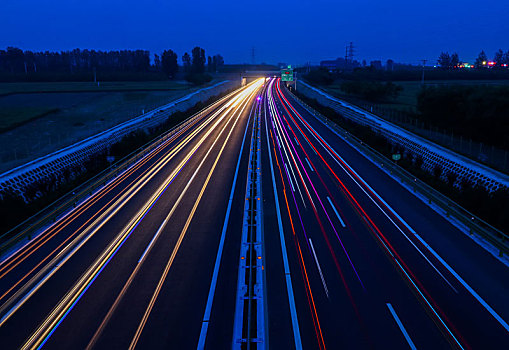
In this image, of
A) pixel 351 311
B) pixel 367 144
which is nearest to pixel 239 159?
pixel 367 144

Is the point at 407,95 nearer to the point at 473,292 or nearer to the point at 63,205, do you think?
the point at 473,292

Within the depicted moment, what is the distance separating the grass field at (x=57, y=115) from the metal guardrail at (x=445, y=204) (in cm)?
3691

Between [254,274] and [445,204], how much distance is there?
14425mm

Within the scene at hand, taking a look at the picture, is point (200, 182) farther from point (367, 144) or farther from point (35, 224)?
point (367, 144)

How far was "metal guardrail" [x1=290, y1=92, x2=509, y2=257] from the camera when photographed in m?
18.6

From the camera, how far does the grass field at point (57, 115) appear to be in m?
48.8

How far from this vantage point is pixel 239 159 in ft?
126

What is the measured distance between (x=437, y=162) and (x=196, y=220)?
77.6 feet

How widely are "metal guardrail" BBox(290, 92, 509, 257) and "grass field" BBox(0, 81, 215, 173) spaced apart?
36.9 m

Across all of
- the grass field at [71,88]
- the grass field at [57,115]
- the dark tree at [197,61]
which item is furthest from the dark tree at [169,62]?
the grass field at [57,115]

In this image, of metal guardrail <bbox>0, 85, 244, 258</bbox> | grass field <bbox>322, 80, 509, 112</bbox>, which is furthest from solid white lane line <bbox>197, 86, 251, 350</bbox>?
grass field <bbox>322, 80, 509, 112</bbox>

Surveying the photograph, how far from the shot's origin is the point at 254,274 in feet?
53.8

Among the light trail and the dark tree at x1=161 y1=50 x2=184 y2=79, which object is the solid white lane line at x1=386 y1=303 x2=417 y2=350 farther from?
the dark tree at x1=161 y1=50 x2=184 y2=79

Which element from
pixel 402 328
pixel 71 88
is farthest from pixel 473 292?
pixel 71 88
